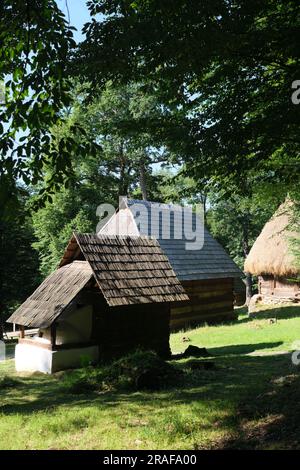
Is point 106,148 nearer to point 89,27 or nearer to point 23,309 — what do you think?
point 23,309

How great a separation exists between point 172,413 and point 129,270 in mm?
6174

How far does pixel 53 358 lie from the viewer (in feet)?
37.2

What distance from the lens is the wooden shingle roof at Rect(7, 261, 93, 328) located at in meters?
11.4

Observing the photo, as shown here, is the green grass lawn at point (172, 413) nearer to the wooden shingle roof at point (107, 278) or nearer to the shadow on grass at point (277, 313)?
the wooden shingle roof at point (107, 278)

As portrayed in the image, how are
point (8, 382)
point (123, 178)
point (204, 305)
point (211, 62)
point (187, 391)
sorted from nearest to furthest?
point (211, 62) → point (187, 391) → point (8, 382) → point (204, 305) → point (123, 178)

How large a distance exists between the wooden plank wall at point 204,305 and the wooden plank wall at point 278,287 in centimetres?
497

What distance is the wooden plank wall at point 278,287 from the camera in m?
26.0

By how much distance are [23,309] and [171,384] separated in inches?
224

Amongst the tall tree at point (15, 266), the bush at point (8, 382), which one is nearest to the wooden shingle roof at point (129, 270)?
the bush at point (8, 382)

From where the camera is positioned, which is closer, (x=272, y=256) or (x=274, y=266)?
(x=274, y=266)

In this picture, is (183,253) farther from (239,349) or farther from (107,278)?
(107,278)

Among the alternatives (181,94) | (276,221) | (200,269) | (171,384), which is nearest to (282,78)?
(181,94)

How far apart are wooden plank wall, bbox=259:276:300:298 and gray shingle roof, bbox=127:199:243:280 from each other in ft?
15.5

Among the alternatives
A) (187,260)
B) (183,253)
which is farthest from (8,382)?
(183,253)
